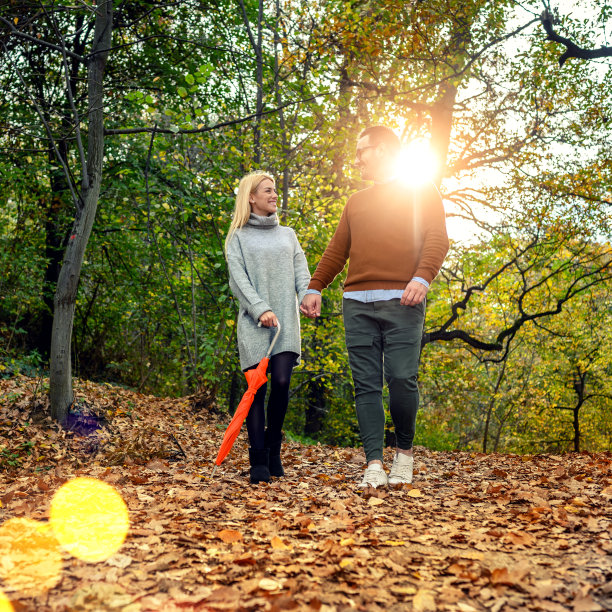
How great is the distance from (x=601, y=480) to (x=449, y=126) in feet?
27.7

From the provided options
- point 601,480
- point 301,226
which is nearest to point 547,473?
point 601,480

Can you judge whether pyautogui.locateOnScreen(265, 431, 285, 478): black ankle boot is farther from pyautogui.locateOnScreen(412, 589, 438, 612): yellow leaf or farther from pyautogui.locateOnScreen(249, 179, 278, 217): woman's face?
pyautogui.locateOnScreen(412, 589, 438, 612): yellow leaf

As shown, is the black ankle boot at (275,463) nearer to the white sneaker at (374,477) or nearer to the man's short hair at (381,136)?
the white sneaker at (374,477)

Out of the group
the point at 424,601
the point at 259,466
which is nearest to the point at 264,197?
the point at 259,466

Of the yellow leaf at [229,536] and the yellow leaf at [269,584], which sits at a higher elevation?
the yellow leaf at [269,584]

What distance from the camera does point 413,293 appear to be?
3.46m

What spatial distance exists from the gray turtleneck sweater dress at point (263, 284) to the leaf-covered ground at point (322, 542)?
97cm

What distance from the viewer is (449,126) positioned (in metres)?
10.7

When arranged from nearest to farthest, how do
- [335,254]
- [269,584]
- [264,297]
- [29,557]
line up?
[269,584], [29,557], [264,297], [335,254]

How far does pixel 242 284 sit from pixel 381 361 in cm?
111

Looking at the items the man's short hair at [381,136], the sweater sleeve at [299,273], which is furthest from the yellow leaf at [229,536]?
the man's short hair at [381,136]

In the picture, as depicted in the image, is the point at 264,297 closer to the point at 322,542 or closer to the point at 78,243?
the point at 322,542

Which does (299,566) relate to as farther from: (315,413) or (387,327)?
(315,413)

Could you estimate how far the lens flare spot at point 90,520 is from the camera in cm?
221
